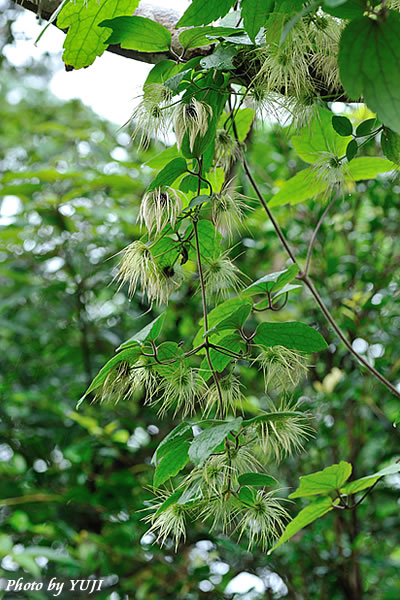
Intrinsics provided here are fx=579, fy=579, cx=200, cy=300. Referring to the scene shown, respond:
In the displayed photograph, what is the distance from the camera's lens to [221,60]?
450 mm

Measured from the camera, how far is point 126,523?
43.9 inches

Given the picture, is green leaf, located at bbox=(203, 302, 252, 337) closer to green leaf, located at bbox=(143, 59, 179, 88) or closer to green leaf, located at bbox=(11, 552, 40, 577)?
green leaf, located at bbox=(143, 59, 179, 88)

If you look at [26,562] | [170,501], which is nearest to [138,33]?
[170,501]

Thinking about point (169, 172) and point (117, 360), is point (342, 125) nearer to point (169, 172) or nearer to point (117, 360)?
point (169, 172)

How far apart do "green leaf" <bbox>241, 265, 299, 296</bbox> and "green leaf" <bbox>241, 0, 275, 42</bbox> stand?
0.58 ft

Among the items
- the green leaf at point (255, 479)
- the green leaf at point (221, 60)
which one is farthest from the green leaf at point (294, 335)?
the green leaf at point (221, 60)

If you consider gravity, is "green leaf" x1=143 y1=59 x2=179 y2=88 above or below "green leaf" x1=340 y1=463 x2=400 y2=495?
above

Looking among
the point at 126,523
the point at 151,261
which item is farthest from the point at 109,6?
the point at 126,523

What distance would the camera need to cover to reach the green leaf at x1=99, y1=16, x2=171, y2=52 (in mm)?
446

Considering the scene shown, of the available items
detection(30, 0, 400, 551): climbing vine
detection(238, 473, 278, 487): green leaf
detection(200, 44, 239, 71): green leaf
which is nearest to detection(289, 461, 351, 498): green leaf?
detection(30, 0, 400, 551): climbing vine

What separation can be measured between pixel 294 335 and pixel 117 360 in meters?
0.14

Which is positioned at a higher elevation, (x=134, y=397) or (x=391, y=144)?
(x=391, y=144)

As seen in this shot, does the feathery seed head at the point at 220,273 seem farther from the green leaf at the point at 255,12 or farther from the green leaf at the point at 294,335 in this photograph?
the green leaf at the point at 255,12

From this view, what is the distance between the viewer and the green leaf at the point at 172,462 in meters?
0.43
